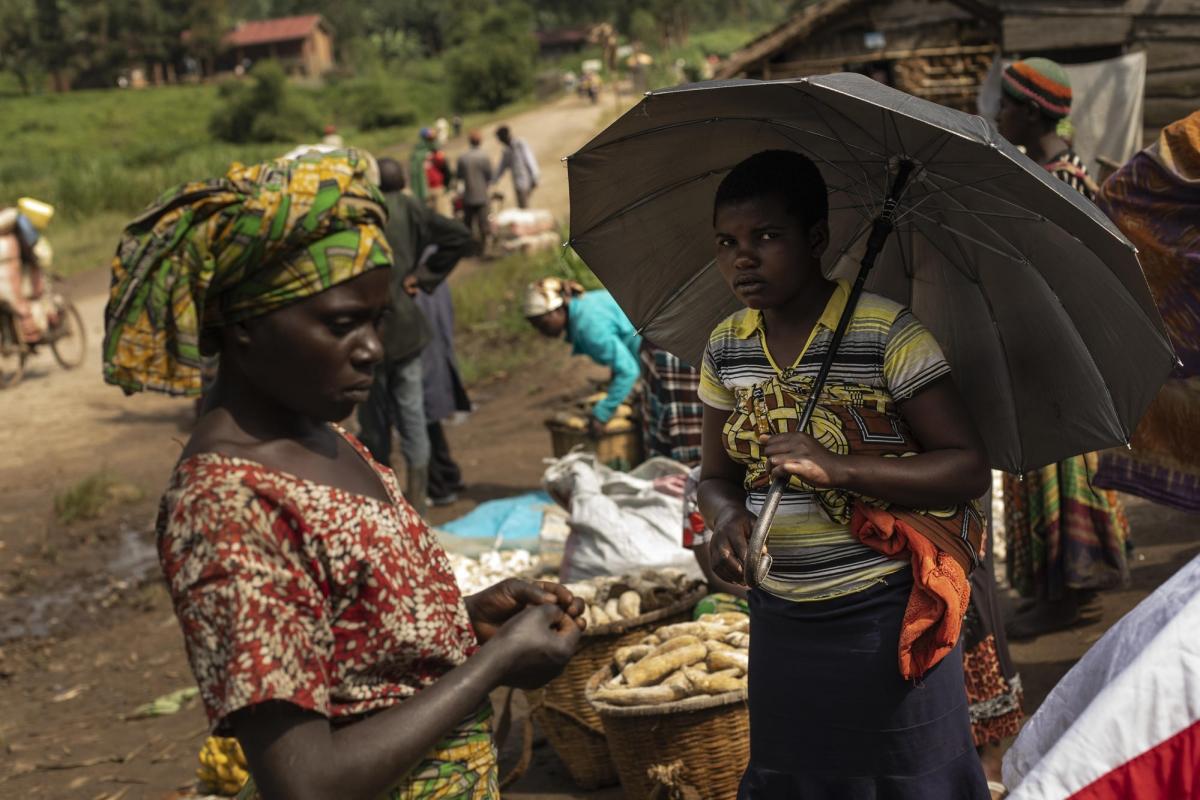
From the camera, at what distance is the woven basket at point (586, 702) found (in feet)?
13.8

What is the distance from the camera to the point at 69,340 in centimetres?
1460

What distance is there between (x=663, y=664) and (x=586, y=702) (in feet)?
1.64

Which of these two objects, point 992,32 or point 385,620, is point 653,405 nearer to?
point 385,620

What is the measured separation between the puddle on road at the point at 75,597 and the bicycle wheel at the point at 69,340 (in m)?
6.27

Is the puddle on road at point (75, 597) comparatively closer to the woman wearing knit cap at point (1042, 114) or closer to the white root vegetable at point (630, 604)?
the white root vegetable at point (630, 604)

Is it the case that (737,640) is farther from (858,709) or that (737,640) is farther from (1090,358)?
(1090,358)

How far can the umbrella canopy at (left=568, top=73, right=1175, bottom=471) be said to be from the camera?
226cm

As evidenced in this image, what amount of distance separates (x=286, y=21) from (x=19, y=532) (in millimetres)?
70790

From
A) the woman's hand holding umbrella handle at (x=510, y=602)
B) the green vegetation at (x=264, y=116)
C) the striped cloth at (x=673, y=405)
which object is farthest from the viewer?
the green vegetation at (x=264, y=116)

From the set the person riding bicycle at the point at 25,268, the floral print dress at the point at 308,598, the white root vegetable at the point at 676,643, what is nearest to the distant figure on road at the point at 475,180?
the person riding bicycle at the point at 25,268

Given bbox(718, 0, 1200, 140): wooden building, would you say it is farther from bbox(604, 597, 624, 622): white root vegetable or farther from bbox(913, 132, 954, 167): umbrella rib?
bbox(913, 132, 954, 167): umbrella rib

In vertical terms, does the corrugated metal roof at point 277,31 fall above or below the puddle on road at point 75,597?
above

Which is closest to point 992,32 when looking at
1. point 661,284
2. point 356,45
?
point 661,284

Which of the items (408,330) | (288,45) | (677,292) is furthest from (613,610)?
(288,45)
